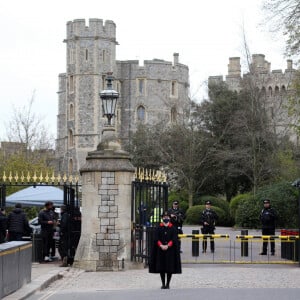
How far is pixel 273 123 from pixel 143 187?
110 feet

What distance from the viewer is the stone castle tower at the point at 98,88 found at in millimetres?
99938

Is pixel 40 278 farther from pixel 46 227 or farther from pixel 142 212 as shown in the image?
pixel 46 227

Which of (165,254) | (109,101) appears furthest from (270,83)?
(165,254)

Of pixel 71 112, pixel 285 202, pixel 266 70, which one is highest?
pixel 266 70

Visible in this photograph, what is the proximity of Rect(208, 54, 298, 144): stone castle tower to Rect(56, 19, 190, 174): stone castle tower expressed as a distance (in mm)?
10210

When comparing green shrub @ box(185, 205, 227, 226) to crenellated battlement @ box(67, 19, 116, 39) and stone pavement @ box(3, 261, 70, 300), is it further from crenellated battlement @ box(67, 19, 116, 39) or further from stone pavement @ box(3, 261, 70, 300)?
crenellated battlement @ box(67, 19, 116, 39)

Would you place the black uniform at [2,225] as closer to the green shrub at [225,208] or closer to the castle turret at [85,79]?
the green shrub at [225,208]

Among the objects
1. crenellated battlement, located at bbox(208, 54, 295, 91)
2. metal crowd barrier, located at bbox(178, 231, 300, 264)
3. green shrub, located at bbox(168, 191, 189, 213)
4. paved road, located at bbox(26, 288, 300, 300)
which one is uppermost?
crenellated battlement, located at bbox(208, 54, 295, 91)

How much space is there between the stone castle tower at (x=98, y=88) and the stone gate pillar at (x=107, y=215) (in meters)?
73.4

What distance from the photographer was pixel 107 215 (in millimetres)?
22078

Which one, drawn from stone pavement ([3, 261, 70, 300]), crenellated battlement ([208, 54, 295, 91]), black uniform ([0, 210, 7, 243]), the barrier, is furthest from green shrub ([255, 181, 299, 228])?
crenellated battlement ([208, 54, 295, 91])

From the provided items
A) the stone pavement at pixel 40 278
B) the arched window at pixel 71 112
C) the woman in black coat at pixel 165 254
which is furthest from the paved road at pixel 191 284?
the arched window at pixel 71 112

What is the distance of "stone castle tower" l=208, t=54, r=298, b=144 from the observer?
56594 mm

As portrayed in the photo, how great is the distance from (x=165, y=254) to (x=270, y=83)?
6527cm
